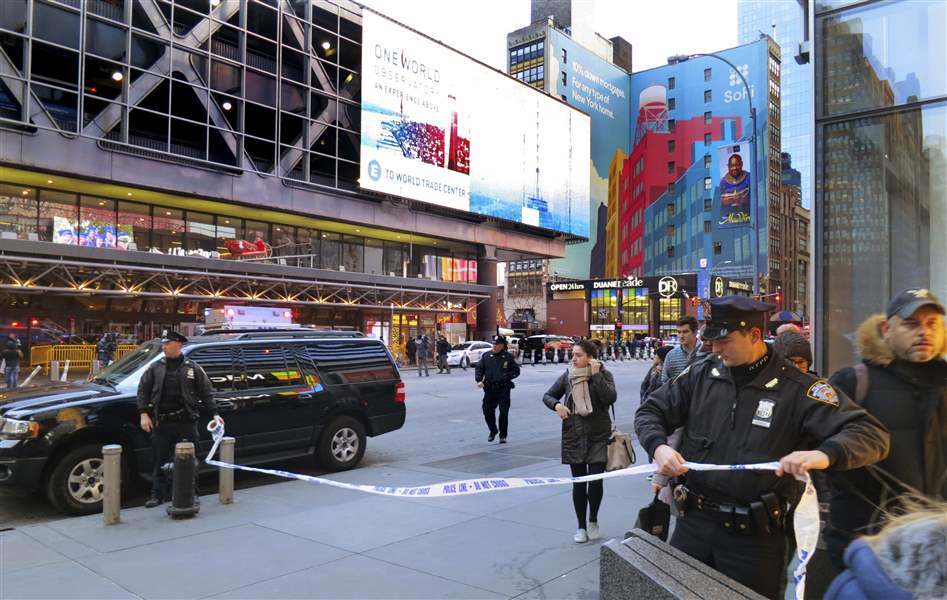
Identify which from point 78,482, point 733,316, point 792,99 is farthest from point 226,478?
point 792,99

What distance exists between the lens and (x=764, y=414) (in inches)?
112

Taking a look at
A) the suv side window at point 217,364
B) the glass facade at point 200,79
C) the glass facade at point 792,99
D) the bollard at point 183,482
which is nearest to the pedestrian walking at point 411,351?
the glass facade at point 200,79

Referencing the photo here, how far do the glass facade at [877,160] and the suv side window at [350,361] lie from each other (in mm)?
5961

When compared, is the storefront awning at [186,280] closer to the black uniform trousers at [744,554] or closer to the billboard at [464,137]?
the billboard at [464,137]

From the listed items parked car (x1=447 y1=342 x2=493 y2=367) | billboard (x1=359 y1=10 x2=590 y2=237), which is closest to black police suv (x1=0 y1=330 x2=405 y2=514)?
parked car (x1=447 y1=342 x2=493 y2=367)

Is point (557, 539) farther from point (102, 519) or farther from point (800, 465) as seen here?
point (102, 519)

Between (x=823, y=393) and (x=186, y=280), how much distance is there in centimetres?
3171

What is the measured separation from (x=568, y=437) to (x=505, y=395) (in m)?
5.62

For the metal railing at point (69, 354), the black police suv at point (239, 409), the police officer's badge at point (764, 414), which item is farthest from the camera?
the metal railing at point (69, 354)

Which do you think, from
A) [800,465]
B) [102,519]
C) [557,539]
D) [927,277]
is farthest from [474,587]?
[927,277]

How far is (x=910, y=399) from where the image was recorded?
9.81ft

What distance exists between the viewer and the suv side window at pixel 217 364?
26.9 ft

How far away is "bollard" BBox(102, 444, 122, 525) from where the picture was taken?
6207 millimetres

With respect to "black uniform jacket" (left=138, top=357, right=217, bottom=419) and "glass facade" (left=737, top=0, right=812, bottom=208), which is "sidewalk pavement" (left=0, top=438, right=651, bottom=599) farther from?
"glass facade" (left=737, top=0, right=812, bottom=208)
